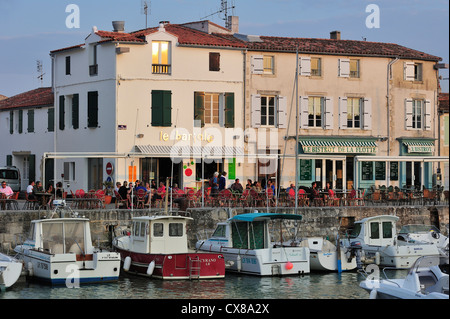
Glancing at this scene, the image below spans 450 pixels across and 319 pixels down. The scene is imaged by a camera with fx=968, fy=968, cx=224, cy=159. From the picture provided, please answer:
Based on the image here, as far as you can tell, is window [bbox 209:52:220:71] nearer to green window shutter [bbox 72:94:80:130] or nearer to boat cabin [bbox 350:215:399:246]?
green window shutter [bbox 72:94:80:130]

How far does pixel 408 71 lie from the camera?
47625 mm

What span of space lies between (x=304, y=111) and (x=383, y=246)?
12.9 meters

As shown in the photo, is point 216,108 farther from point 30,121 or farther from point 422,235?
point 422,235

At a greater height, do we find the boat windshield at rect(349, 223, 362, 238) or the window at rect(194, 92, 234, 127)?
the window at rect(194, 92, 234, 127)

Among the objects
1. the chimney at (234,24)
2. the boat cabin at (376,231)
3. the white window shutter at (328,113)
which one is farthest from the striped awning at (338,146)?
the boat cabin at (376,231)

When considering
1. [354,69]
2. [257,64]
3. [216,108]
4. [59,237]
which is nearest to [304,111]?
[257,64]

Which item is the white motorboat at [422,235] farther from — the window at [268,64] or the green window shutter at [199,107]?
the window at [268,64]

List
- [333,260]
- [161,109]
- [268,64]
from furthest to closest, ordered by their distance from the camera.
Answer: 1. [268,64]
2. [161,109]
3. [333,260]

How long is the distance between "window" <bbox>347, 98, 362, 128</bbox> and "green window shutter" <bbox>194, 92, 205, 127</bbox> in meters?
7.60

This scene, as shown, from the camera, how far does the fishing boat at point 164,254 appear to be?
93.6 feet

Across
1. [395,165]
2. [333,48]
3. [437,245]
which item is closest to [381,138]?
[395,165]

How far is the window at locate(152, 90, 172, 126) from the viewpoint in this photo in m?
42.1

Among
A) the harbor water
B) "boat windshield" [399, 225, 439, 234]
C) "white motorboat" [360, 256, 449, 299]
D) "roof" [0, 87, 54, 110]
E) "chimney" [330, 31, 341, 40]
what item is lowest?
the harbor water

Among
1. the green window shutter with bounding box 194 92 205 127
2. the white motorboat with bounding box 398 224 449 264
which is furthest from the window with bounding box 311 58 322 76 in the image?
the white motorboat with bounding box 398 224 449 264
